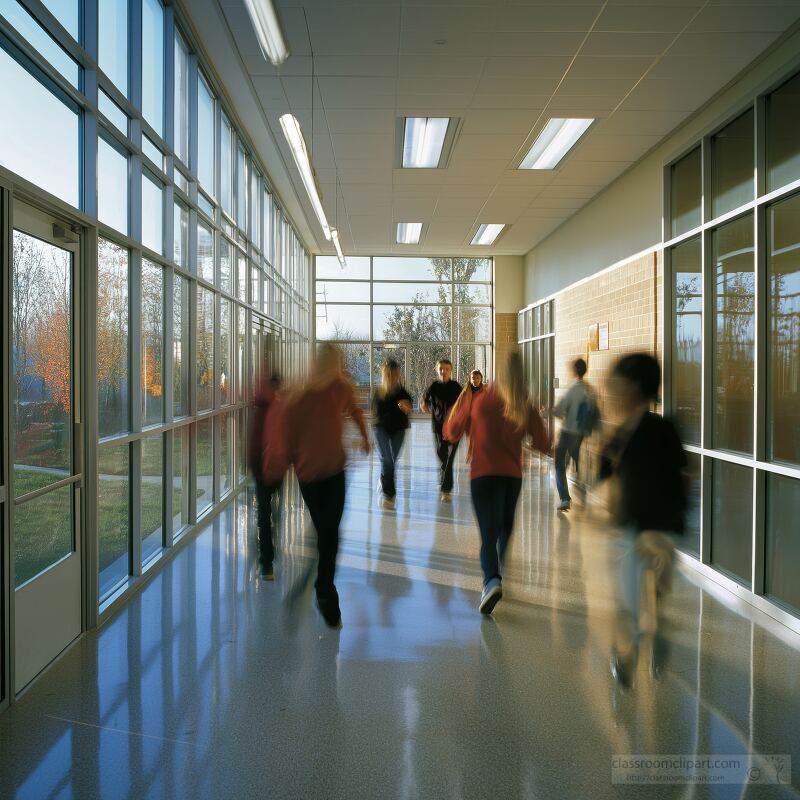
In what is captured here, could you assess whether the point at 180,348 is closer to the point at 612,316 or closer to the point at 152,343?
the point at 152,343

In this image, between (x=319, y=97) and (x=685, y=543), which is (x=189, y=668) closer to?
(x=685, y=543)

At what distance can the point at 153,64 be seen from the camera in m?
5.37

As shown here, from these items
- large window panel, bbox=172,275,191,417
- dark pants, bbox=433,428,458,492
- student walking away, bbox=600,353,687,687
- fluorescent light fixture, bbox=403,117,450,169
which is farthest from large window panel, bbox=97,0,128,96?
dark pants, bbox=433,428,458,492

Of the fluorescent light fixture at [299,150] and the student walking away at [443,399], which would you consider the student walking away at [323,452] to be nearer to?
the fluorescent light fixture at [299,150]

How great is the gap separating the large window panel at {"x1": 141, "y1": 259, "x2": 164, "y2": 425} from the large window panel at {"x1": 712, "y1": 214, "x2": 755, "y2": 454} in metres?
4.15

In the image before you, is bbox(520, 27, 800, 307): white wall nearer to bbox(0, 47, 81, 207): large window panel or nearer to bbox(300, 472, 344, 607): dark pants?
bbox(300, 472, 344, 607): dark pants

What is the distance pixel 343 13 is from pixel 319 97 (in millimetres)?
1851

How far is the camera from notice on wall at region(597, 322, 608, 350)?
996 cm

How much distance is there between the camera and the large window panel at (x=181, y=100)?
5.98 metres

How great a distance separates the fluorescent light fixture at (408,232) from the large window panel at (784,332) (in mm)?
9676

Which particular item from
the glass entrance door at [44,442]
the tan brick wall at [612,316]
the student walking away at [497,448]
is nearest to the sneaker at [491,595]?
the student walking away at [497,448]

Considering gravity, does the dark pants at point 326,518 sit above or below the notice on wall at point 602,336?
below

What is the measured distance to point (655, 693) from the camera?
3355 mm

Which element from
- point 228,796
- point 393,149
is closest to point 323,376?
point 228,796
